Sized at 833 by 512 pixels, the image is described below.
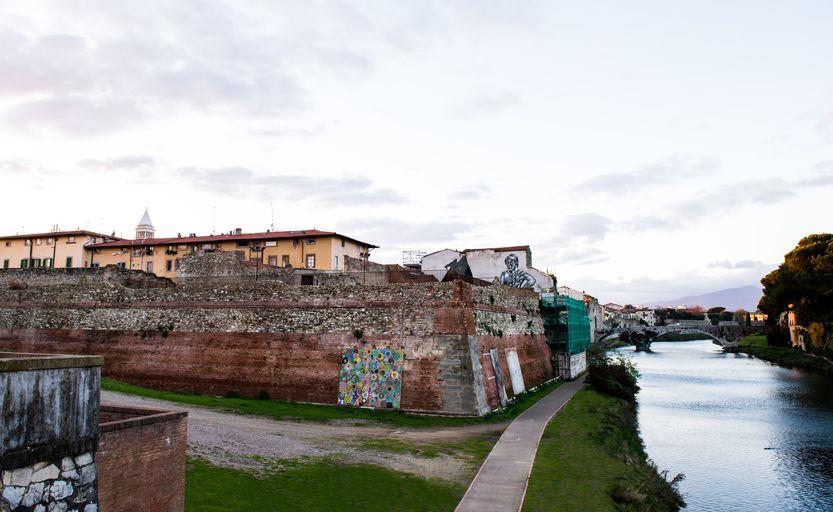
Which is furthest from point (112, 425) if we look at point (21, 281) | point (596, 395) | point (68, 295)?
point (21, 281)

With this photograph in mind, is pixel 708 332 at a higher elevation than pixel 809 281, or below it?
below

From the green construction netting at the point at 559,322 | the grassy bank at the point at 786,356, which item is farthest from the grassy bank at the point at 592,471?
the grassy bank at the point at 786,356

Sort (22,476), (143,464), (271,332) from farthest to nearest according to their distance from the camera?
(271,332), (143,464), (22,476)

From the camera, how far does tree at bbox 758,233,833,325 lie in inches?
2507

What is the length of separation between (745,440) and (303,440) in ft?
90.2

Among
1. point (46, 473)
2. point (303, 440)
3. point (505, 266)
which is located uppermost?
point (505, 266)

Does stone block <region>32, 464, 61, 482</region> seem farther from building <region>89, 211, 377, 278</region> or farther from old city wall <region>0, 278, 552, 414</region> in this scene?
building <region>89, 211, 377, 278</region>

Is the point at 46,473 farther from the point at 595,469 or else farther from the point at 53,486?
the point at 595,469

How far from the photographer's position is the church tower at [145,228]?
82.1 metres

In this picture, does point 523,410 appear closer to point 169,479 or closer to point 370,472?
point 370,472

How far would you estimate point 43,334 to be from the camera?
38.6m

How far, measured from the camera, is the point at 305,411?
98.1ft

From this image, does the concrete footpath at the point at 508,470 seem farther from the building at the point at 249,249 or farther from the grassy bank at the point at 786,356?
the grassy bank at the point at 786,356

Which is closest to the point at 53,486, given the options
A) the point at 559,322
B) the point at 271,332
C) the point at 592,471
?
the point at 592,471
